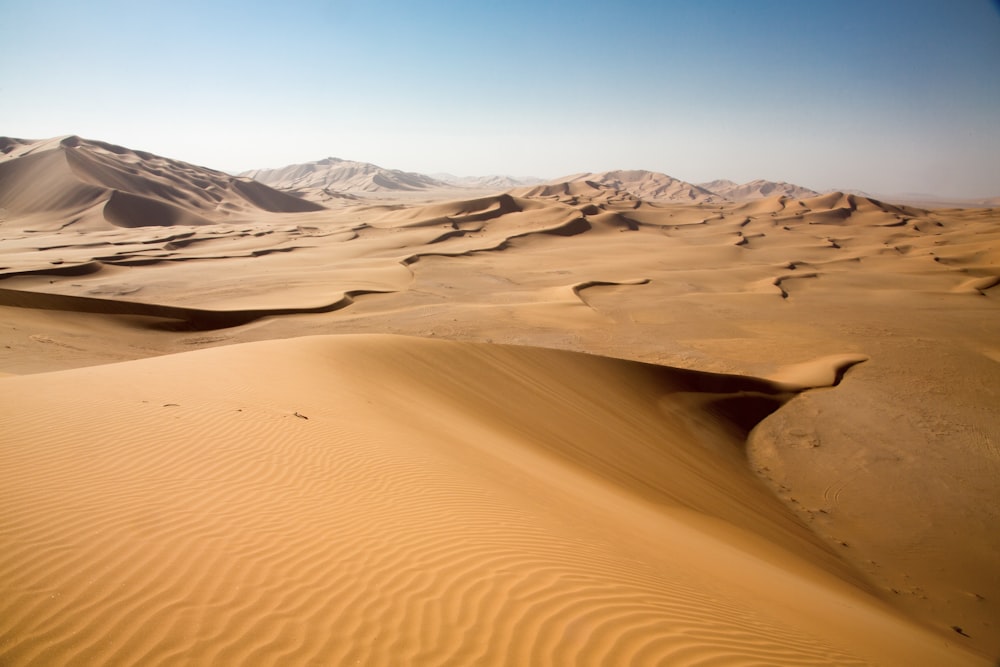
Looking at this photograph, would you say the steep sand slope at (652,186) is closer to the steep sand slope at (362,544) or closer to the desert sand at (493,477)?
the desert sand at (493,477)

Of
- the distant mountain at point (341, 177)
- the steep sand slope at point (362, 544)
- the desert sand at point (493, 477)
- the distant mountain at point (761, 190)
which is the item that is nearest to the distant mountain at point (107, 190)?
the desert sand at point (493, 477)

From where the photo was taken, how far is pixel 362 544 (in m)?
3.10

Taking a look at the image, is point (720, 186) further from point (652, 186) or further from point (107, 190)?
point (107, 190)

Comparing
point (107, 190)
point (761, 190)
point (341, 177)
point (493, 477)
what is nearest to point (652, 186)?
point (761, 190)

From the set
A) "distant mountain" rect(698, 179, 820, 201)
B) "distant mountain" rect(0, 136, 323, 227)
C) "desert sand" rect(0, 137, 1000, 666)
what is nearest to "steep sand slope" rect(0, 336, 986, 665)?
"desert sand" rect(0, 137, 1000, 666)

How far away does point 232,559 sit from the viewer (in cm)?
277

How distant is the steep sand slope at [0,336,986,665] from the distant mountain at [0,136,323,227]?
4655cm

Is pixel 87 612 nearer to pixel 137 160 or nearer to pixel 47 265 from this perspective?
pixel 47 265

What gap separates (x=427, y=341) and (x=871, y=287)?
71.0 feet

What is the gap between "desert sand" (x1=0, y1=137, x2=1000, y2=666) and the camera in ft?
8.24

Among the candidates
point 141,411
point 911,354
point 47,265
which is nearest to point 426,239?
point 47,265

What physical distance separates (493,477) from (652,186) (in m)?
142

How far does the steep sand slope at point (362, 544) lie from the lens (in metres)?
2.36

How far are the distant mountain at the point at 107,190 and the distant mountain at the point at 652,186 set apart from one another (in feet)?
239
